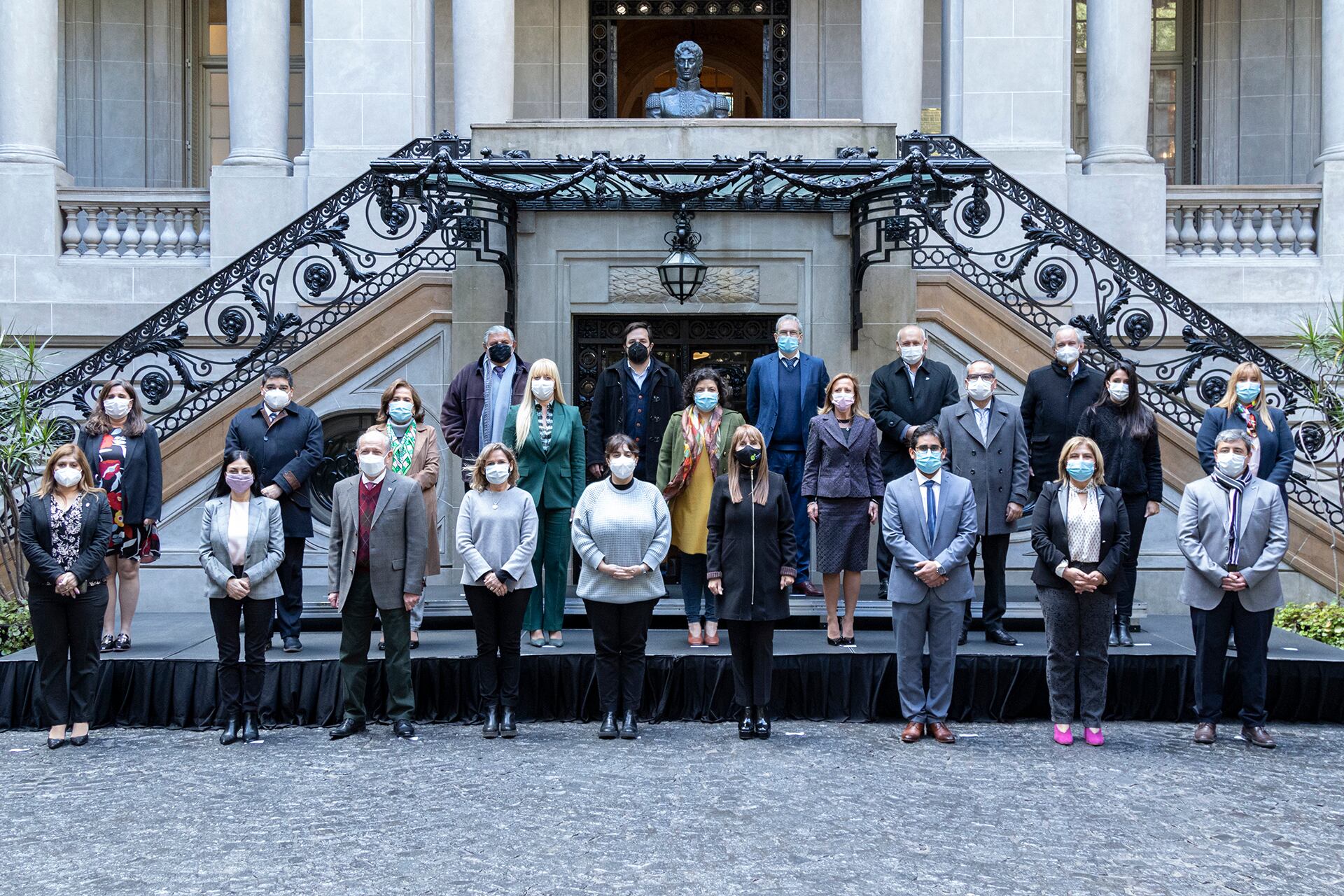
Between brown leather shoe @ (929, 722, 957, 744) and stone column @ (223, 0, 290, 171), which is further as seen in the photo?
stone column @ (223, 0, 290, 171)

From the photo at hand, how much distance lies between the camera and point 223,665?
932 centimetres

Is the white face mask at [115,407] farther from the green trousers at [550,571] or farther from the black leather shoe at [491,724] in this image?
the black leather shoe at [491,724]

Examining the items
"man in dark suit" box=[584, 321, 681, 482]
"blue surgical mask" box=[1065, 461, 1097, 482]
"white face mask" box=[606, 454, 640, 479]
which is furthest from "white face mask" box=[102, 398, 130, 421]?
"blue surgical mask" box=[1065, 461, 1097, 482]

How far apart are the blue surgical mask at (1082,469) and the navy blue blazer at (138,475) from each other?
643cm

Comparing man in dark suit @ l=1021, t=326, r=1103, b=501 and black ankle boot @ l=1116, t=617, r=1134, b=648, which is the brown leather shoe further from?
man in dark suit @ l=1021, t=326, r=1103, b=501

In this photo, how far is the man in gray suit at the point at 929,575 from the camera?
9.17 metres

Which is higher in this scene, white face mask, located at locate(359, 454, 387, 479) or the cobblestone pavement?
white face mask, located at locate(359, 454, 387, 479)

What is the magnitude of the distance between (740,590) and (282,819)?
3.15 m

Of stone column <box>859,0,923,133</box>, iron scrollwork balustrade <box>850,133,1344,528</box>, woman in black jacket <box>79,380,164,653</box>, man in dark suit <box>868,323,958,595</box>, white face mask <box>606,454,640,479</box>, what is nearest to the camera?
white face mask <box>606,454,640,479</box>

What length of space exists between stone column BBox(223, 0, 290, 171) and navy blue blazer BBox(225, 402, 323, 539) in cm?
734

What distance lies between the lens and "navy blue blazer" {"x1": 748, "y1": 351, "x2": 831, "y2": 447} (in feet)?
36.2

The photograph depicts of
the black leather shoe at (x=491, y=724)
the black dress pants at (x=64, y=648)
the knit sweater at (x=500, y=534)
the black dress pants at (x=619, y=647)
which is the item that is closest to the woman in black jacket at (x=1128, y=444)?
the black dress pants at (x=619, y=647)

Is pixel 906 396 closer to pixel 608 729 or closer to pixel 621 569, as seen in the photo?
pixel 621 569

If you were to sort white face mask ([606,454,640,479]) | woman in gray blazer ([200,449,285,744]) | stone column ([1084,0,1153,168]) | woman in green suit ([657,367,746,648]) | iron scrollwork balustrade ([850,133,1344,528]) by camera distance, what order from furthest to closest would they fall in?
1. stone column ([1084,0,1153,168])
2. iron scrollwork balustrade ([850,133,1344,528])
3. woman in green suit ([657,367,746,648])
4. white face mask ([606,454,640,479])
5. woman in gray blazer ([200,449,285,744])
